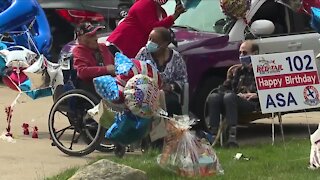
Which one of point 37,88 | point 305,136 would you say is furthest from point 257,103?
point 37,88

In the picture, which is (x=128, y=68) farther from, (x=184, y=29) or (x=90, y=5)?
(x=90, y=5)

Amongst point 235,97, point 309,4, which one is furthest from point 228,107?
point 309,4

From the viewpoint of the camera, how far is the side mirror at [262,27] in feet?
30.9

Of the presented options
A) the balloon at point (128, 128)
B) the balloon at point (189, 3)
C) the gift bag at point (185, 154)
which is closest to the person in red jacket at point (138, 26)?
the balloon at point (189, 3)

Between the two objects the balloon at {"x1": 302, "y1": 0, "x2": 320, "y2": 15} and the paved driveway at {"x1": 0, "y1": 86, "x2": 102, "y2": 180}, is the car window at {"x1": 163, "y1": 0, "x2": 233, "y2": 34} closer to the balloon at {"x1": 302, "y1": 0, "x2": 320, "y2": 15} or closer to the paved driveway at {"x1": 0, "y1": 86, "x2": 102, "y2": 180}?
the balloon at {"x1": 302, "y1": 0, "x2": 320, "y2": 15}

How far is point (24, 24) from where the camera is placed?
10000mm

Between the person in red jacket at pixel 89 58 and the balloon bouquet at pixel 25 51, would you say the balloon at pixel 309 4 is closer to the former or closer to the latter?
the person in red jacket at pixel 89 58

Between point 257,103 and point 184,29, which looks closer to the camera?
point 257,103

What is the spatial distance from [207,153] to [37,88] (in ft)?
9.39

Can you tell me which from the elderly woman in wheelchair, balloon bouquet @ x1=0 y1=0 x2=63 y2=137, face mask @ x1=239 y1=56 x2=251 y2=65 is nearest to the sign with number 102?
face mask @ x1=239 y1=56 x2=251 y2=65

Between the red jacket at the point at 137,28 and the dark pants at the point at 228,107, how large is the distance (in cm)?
126

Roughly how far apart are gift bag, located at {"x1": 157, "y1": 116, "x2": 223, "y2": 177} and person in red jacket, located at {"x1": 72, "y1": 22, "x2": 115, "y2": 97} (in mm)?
1799

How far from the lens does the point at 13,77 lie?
9.03m

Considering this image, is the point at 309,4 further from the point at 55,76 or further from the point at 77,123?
the point at 55,76
